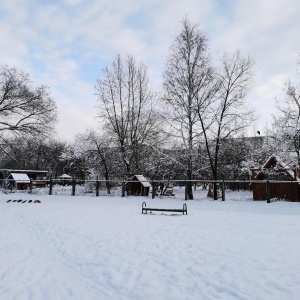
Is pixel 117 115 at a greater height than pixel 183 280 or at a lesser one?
greater

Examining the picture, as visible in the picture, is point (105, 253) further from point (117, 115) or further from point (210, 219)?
point (117, 115)

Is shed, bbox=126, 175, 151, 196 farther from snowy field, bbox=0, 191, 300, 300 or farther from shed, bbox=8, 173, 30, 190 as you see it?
shed, bbox=8, 173, 30, 190

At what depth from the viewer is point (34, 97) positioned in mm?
21172

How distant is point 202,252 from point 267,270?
1669 mm

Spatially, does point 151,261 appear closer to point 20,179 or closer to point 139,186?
point 139,186

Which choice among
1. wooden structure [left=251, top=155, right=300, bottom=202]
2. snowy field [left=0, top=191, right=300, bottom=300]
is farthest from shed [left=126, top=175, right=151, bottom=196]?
snowy field [left=0, top=191, right=300, bottom=300]

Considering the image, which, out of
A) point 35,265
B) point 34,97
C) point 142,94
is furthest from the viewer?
point 142,94

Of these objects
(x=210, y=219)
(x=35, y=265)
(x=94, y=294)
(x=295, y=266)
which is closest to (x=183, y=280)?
(x=94, y=294)

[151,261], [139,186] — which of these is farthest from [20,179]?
[151,261]

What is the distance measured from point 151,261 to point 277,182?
14.6 metres

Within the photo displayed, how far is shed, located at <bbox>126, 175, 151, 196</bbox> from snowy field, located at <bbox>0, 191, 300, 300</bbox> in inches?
603

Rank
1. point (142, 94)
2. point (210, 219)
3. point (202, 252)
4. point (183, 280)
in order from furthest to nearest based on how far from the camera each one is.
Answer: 1. point (142, 94)
2. point (210, 219)
3. point (202, 252)
4. point (183, 280)

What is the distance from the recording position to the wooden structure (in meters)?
19.3

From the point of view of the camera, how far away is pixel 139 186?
26.3 m
